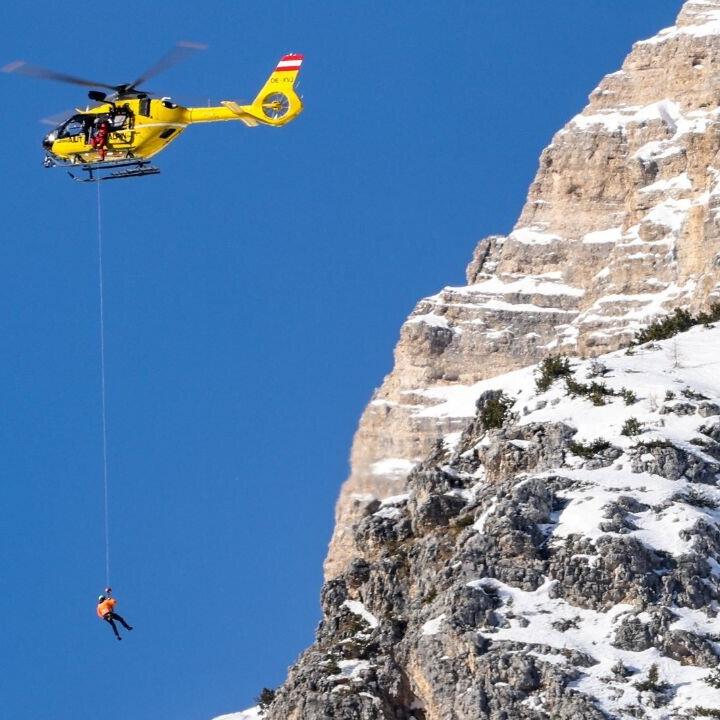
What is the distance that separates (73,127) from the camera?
84.4 meters

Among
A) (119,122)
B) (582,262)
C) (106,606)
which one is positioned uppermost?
(119,122)

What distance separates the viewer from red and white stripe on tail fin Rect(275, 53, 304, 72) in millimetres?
82500

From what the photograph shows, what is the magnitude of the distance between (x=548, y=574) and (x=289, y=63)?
19175 mm

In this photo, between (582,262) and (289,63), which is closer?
(289,63)

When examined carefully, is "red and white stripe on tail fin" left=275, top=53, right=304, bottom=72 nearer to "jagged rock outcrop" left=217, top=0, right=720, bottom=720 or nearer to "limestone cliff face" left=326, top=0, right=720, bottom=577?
"jagged rock outcrop" left=217, top=0, right=720, bottom=720

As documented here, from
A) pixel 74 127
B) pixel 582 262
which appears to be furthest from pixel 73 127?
pixel 582 262

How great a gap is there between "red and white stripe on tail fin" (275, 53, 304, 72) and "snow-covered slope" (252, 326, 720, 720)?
12289mm

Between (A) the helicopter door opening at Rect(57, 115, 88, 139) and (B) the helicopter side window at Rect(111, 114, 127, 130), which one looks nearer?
(B) the helicopter side window at Rect(111, 114, 127, 130)

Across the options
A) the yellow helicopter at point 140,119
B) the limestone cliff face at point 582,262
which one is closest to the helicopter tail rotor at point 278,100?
the yellow helicopter at point 140,119

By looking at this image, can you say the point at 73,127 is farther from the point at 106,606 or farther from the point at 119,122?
the point at 106,606

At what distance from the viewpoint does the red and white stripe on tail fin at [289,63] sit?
82500 mm

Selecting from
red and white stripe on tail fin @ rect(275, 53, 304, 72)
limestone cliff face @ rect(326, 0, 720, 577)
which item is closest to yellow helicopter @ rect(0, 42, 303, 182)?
red and white stripe on tail fin @ rect(275, 53, 304, 72)

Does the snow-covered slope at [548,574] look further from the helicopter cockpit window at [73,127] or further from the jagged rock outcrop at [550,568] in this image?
the helicopter cockpit window at [73,127]

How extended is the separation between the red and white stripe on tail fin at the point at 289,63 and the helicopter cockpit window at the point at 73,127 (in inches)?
259
